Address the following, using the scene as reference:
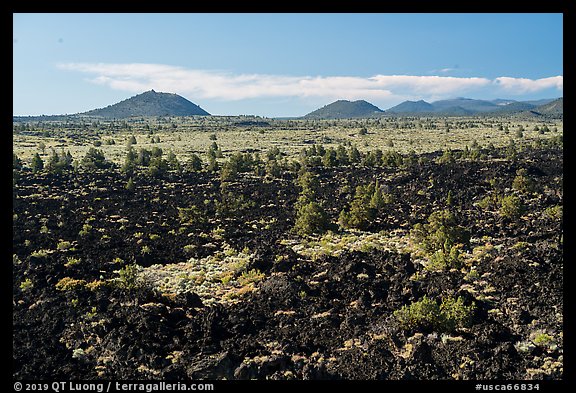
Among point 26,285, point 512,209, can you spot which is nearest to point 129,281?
point 26,285

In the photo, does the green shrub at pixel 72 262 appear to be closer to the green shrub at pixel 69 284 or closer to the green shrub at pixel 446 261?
the green shrub at pixel 69 284

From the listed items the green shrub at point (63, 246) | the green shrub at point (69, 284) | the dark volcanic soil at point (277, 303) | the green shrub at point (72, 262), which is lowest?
the dark volcanic soil at point (277, 303)

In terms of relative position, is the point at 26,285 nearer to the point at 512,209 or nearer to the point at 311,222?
the point at 311,222

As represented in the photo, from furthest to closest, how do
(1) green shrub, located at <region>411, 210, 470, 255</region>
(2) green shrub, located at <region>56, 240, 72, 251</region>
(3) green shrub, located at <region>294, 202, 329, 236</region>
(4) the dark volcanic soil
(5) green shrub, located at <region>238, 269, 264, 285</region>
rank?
1. (3) green shrub, located at <region>294, 202, 329, 236</region>
2. (2) green shrub, located at <region>56, 240, 72, 251</region>
3. (1) green shrub, located at <region>411, 210, 470, 255</region>
4. (5) green shrub, located at <region>238, 269, 264, 285</region>
5. (4) the dark volcanic soil

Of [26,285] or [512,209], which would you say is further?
[512,209]

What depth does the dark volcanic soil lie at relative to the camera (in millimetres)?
13898

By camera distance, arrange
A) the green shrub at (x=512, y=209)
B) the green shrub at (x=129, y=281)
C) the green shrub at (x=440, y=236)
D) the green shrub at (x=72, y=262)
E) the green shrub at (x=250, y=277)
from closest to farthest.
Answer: the green shrub at (x=129, y=281) → the green shrub at (x=250, y=277) → the green shrub at (x=440, y=236) → the green shrub at (x=72, y=262) → the green shrub at (x=512, y=209)

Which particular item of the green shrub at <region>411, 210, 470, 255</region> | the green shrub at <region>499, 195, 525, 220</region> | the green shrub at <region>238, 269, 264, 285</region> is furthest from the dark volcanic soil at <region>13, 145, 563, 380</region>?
the green shrub at <region>499, 195, 525, 220</region>

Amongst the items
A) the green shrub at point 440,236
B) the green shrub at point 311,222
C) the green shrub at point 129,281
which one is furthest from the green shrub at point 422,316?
the green shrub at point 311,222

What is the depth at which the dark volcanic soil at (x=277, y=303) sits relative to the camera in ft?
45.6

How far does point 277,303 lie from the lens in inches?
757

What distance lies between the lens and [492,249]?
996 inches

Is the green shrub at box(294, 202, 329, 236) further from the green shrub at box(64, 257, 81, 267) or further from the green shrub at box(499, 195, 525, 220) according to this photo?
the green shrub at box(64, 257, 81, 267)
